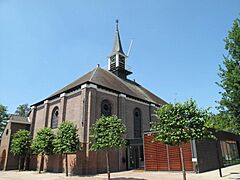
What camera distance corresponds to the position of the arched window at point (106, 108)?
24641mm

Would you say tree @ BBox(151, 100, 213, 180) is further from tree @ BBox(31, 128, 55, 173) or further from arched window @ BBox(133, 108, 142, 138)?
arched window @ BBox(133, 108, 142, 138)

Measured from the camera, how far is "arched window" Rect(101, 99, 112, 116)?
970 inches

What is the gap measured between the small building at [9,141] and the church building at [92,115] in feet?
5.64

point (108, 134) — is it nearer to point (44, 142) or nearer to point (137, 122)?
point (44, 142)

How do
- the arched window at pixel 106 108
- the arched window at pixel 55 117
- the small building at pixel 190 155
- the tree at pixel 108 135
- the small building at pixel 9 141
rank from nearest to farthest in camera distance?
1. the tree at pixel 108 135
2. the small building at pixel 190 155
3. the arched window at pixel 106 108
4. the arched window at pixel 55 117
5. the small building at pixel 9 141

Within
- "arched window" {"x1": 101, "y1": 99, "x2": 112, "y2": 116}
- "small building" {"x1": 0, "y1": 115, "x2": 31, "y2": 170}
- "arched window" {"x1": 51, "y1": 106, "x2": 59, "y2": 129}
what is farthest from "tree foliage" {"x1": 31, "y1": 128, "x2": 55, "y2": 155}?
"small building" {"x1": 0, "y1": 115, "x2": 31, "y2": 170}

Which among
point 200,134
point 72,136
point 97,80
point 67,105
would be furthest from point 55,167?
point 200,134

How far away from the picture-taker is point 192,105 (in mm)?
12070

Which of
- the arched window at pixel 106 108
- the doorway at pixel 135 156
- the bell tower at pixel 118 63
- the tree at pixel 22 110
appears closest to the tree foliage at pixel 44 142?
the arched window at pixel 106 108

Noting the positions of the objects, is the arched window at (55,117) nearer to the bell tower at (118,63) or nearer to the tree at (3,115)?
the bell tower at (118,63)

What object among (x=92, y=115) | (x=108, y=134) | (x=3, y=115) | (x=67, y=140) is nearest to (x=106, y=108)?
(x=92, y=115)

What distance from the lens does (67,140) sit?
64.8 ft

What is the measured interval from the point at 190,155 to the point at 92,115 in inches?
415

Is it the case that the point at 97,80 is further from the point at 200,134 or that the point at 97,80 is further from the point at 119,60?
the point at 200,134
